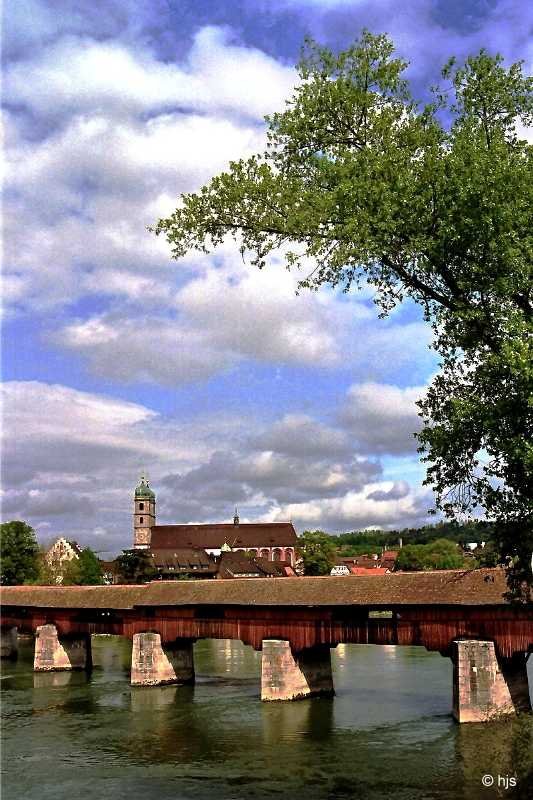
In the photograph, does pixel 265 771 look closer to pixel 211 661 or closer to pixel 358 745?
pixel 358 745

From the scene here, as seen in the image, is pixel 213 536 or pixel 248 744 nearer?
pixel 248 744

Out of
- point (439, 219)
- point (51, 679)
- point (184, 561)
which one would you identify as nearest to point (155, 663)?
point (51, 679)

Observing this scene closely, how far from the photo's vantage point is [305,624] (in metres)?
29.3

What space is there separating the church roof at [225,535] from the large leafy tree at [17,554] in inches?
1855

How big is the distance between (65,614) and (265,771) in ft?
70.5

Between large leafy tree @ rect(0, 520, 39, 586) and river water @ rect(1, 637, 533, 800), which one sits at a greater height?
large leafy tree @ rect(0, 520, 39, 586)

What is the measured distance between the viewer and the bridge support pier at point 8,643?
45.8 m

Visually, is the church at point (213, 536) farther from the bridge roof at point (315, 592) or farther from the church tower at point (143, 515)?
the bridge roof at point (315, 592)

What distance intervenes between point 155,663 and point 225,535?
91.0m

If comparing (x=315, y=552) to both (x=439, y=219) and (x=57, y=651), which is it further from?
(x=439, y=219)

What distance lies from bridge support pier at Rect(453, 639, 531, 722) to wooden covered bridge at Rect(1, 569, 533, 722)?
0.03 m

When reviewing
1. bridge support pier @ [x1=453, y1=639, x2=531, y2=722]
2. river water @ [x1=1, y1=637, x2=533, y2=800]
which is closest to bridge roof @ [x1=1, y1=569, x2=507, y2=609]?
bridge support pier @ [x1=453, y1=639, x2=531, y2=722]

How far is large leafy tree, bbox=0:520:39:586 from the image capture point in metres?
65.5

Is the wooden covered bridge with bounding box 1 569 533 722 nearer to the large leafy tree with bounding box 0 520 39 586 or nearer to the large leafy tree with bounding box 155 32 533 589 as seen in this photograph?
the large leafy tree with bounding box 155 32 533 589
